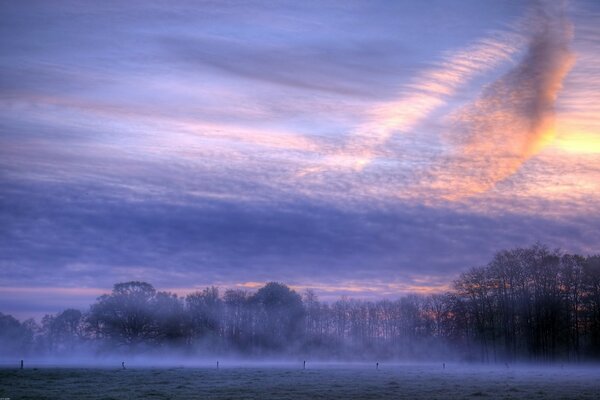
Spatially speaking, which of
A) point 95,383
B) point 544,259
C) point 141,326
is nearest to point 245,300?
point 141,326

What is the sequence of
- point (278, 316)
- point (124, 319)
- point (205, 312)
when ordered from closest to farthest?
point (124, 319), point (278, 316), point (205, 312)

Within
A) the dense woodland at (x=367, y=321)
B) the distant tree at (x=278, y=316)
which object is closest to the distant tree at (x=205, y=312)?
the dense woodland at (x=367, y=321)

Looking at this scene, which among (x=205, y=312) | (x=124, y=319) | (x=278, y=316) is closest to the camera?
(x=124, y=319)

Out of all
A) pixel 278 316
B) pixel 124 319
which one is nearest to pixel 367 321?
pixel 278 316

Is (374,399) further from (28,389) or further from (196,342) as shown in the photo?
(196,342)

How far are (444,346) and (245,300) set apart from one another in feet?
188

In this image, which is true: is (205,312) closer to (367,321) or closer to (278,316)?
(278,316)

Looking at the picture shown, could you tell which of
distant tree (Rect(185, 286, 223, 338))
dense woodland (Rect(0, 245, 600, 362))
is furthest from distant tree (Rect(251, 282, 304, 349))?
distant tree (Rect(185, 286, 223, 338))

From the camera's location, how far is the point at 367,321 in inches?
6836

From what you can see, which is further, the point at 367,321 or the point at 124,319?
the point at 367,321

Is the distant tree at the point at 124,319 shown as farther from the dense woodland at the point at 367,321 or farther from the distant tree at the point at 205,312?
the distant tree at the point at 205,312

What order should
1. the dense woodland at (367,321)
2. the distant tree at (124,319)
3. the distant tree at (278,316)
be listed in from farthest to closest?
the distant tree at (278,316)
the distant tree at (124,319)
the dense woodland at (367,321)

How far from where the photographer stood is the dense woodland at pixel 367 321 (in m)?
111

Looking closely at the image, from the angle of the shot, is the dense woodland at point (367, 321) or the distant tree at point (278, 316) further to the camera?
the distant tree at point (278, 316)
